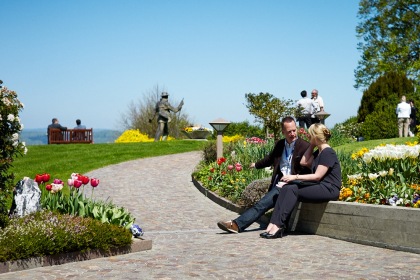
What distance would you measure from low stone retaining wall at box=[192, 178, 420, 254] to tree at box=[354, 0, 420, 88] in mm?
32020

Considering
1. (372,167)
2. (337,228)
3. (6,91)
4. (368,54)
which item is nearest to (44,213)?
(6,91)

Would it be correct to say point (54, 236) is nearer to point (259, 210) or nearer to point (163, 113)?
point (259, 210)

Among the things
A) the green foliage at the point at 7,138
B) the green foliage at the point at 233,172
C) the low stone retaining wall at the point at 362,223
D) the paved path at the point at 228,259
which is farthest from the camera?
the green foliage at the point at 233,172

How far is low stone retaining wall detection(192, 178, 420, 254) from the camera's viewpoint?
801 centimetres

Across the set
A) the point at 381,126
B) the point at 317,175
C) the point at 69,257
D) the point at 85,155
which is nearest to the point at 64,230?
the point at 69,257

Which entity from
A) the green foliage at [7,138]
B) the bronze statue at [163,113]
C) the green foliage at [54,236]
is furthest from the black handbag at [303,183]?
the bronze statue at [163,113]

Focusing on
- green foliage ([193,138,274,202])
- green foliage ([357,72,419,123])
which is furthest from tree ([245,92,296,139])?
green foliage ([357,72,419,123])

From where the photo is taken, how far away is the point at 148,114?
4578 centimetres

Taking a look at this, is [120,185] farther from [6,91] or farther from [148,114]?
[148,114]

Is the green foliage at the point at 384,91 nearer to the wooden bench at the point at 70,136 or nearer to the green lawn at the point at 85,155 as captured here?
the green lawn at the point at 85,155

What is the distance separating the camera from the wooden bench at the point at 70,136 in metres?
31.0

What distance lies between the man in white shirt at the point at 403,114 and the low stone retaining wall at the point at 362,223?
1662cm

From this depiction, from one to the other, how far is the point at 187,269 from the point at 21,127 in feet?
9.18

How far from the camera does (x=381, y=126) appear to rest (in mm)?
27672
